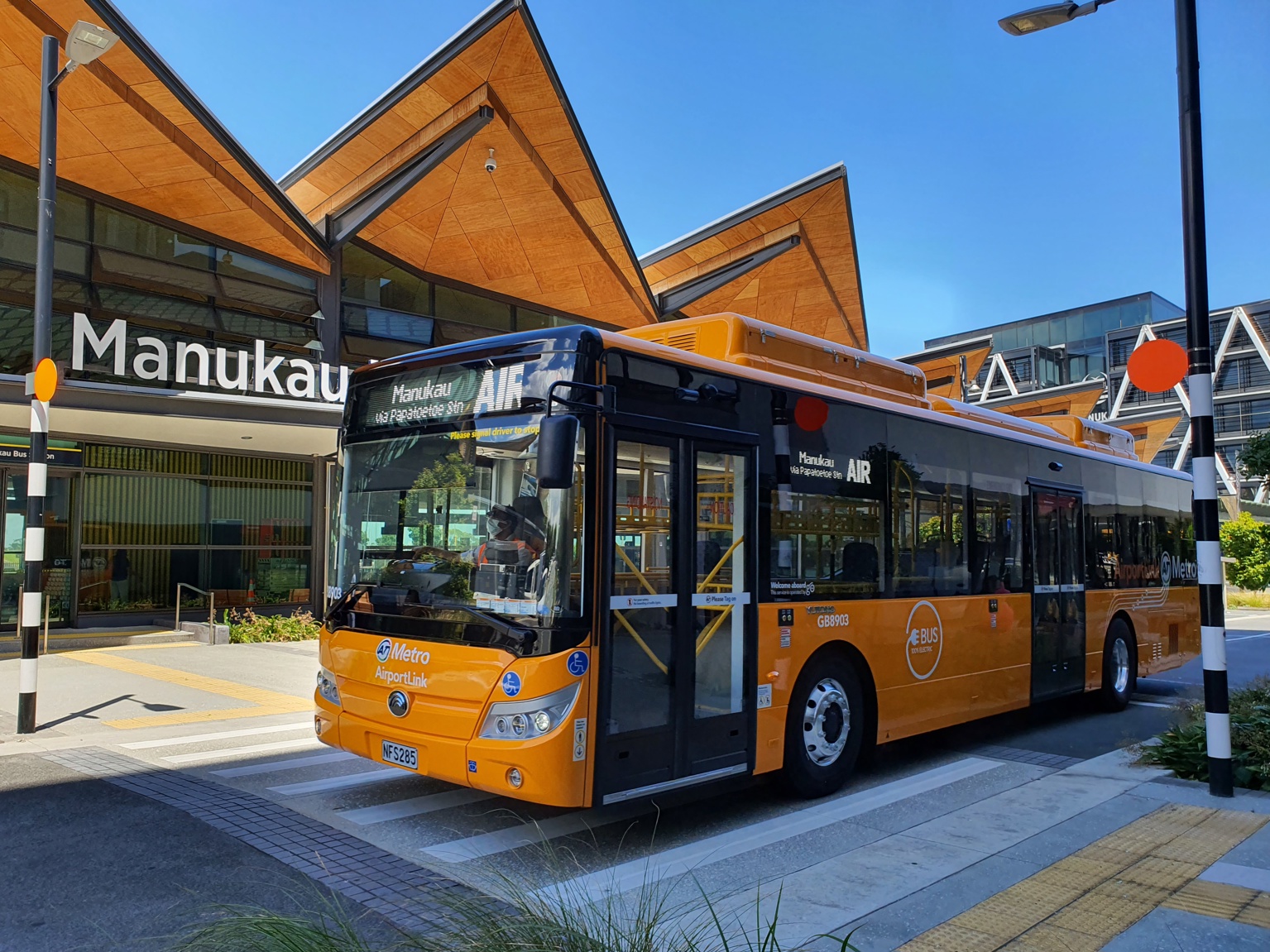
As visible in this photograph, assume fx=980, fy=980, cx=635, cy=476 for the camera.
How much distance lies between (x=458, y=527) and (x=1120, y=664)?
9.24 meters

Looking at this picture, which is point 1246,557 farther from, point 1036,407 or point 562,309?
point 562,309

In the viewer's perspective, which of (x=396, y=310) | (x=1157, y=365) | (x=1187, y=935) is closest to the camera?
(x=1187, y=935)

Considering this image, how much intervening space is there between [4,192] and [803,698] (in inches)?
615

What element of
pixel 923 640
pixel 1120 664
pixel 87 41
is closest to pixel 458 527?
pixel 923 640

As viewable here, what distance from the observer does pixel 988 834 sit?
19.8 ft

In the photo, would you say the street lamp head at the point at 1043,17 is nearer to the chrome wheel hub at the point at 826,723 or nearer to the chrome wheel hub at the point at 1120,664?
the chrome wheel hub at the point at 826,723

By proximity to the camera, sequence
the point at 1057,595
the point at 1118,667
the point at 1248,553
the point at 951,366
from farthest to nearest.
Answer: the point at 1248,553, the point at 951,366, the point at 1118,667, the point at 1057,595

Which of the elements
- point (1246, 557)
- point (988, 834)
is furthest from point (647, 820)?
point (1246, 557)

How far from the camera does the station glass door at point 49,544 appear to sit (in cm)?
1555

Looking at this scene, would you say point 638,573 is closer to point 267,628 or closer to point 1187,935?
point 1187,935

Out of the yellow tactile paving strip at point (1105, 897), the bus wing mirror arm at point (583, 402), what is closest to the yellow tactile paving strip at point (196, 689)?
the bus wing mirror arm at point (583, 402)

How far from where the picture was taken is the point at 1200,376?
7.02 metres

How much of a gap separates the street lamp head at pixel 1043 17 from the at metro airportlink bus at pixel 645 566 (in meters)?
2.77

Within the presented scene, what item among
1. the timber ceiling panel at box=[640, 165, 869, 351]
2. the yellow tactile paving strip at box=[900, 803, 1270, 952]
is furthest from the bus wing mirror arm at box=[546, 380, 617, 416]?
the timber ceiling panel at box=[640, 165, 869, 351]
